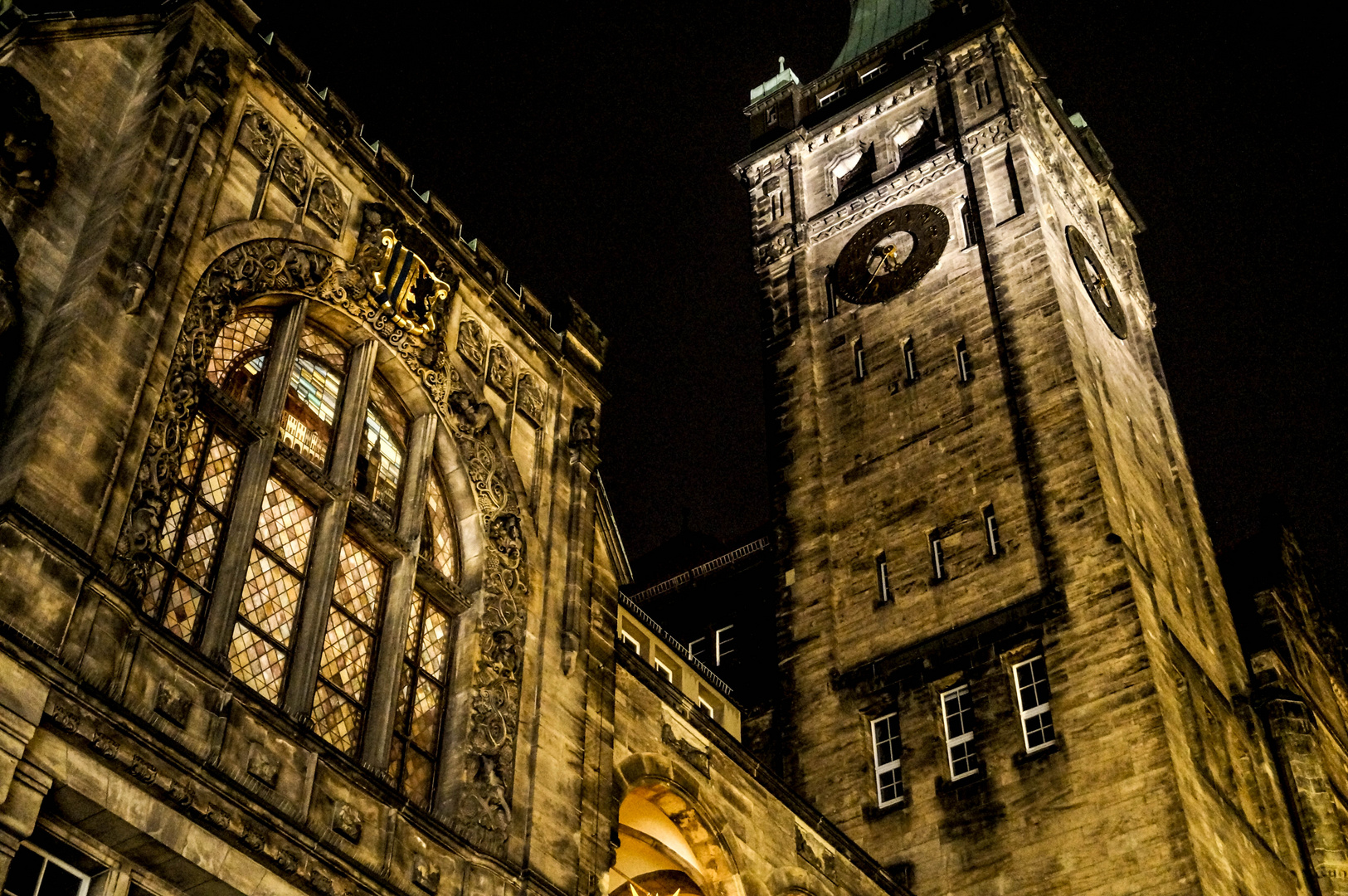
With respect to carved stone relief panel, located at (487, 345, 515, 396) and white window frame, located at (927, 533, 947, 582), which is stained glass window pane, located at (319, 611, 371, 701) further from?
white window frame, located at (927, 533, 947, 582)

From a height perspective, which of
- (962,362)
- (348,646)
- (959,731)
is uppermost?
(962,362)

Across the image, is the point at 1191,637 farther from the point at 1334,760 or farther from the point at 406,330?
the point at 406,330

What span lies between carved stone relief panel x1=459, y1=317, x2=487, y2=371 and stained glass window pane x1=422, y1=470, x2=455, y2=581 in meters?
2.21

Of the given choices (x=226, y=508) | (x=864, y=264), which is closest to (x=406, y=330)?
(x=226, y=508)

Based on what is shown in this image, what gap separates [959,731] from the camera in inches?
1511

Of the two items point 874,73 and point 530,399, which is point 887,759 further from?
point 874,73

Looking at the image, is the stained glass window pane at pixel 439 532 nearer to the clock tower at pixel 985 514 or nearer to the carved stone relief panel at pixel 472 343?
the carved stone relief panel at pixel 472 343

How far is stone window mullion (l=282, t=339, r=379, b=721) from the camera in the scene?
19.6 meters

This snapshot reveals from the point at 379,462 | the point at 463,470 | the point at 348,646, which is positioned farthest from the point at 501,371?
the point at 348,646

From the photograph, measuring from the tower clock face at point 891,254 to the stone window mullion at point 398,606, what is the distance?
2642 centimetres

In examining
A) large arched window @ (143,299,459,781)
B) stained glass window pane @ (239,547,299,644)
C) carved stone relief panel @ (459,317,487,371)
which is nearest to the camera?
large arched window @ (143,299,459,781)

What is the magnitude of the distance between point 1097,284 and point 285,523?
33.0m

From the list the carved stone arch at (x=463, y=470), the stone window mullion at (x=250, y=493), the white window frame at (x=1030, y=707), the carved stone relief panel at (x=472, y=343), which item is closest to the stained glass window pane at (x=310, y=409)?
the stone window mullion at (x=250, y=493)

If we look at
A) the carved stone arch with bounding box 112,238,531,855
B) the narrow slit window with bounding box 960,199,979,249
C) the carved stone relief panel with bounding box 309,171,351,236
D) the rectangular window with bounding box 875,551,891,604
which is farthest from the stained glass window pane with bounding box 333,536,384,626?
the narrow slit window with bounding box 960,199,979,249
